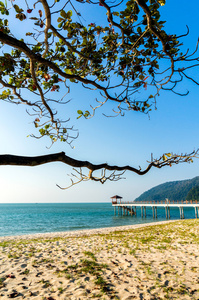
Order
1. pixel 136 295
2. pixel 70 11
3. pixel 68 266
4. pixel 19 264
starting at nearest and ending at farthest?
pixel 70 11 → pixel 136 295 → pixel 68 266 → pixel 19 264

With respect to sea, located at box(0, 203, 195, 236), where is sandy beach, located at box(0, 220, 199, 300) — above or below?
above

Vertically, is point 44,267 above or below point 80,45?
below

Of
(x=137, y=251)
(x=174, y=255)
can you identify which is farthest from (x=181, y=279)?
(x=137, y=251)

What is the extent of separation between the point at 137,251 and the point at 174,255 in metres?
1.47

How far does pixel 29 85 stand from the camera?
4707 mm

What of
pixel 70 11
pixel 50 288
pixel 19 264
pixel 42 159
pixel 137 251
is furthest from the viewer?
pixel 137 251

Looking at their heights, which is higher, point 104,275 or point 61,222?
point 104,275

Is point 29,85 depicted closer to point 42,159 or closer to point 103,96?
point 103,96

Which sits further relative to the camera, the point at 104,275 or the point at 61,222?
the point at 61,222

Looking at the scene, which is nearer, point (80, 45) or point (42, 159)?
point (42, 159)

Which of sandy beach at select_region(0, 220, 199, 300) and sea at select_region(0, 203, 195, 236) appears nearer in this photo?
sandy beach at select_region(0, 220, 199, 300)

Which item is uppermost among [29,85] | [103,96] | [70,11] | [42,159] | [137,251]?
[70,11]

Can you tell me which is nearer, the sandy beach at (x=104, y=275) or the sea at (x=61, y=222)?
the sandy beach at (x=104, y=275)

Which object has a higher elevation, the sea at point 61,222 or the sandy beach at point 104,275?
the sandy beach at point 104,275
